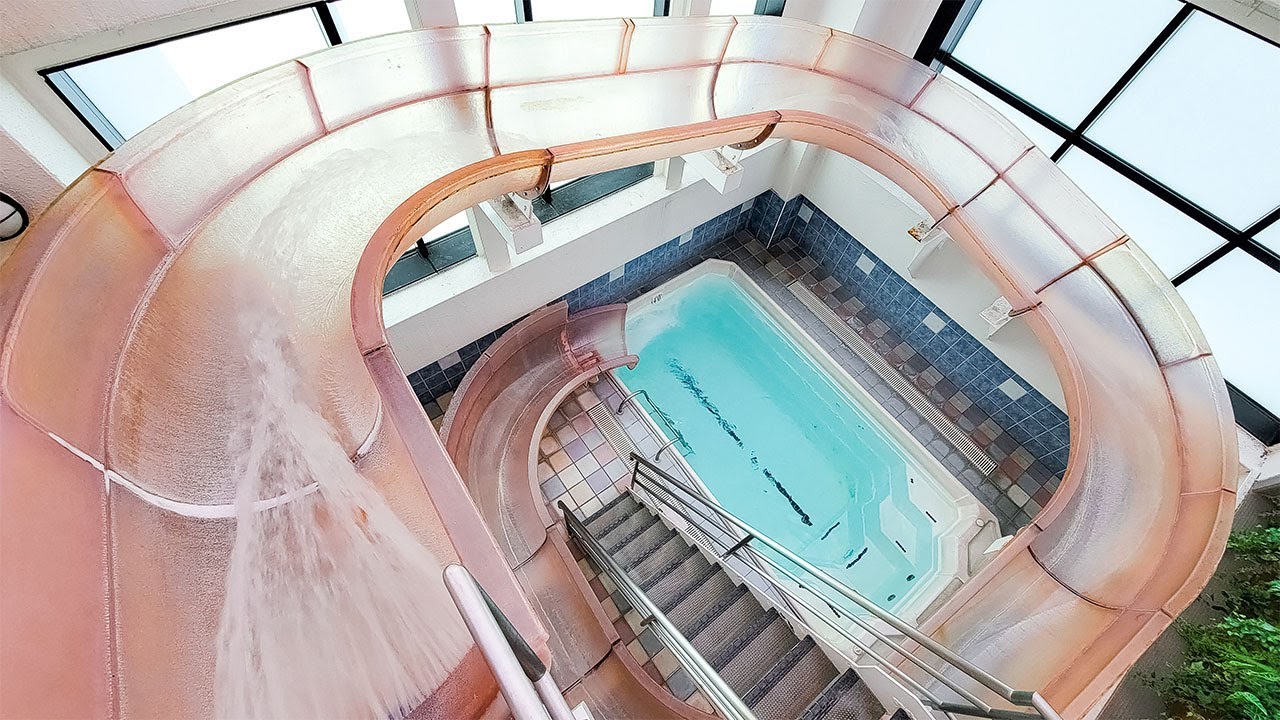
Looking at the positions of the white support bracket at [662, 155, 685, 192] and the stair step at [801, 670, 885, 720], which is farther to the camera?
the white support bracket at [662, 155, 685, 192]

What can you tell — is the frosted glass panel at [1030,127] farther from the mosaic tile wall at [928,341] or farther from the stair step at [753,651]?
the stair step at [753,651]

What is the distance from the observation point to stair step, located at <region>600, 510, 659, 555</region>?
14.9 feet

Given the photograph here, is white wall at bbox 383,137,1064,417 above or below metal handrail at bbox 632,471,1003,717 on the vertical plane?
above

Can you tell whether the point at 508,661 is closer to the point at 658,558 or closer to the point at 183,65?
the point at 183,65

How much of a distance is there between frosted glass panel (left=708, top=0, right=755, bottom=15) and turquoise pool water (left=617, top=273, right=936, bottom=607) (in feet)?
8.33

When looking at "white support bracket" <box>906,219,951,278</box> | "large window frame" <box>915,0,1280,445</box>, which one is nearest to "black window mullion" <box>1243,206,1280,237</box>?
"large window frame" <box>915,0,1280,445</box>

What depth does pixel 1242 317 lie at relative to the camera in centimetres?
356

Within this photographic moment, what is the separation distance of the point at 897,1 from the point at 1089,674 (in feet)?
13.5

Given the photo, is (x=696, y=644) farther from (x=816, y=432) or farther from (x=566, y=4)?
(x=566, y=4)

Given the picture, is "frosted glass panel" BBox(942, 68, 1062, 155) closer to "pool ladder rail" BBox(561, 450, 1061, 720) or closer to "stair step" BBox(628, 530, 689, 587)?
"pool ladder rail" BBox(561, 450, 1061, 720)

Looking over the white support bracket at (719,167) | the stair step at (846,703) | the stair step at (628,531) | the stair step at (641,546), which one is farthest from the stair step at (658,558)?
the white support bracket at (719,167)

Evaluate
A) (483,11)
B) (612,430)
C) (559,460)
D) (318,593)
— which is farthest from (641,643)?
(483,11)

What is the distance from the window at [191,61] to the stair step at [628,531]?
147 inches

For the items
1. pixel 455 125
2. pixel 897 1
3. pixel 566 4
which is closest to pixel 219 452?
pixel 455 125
